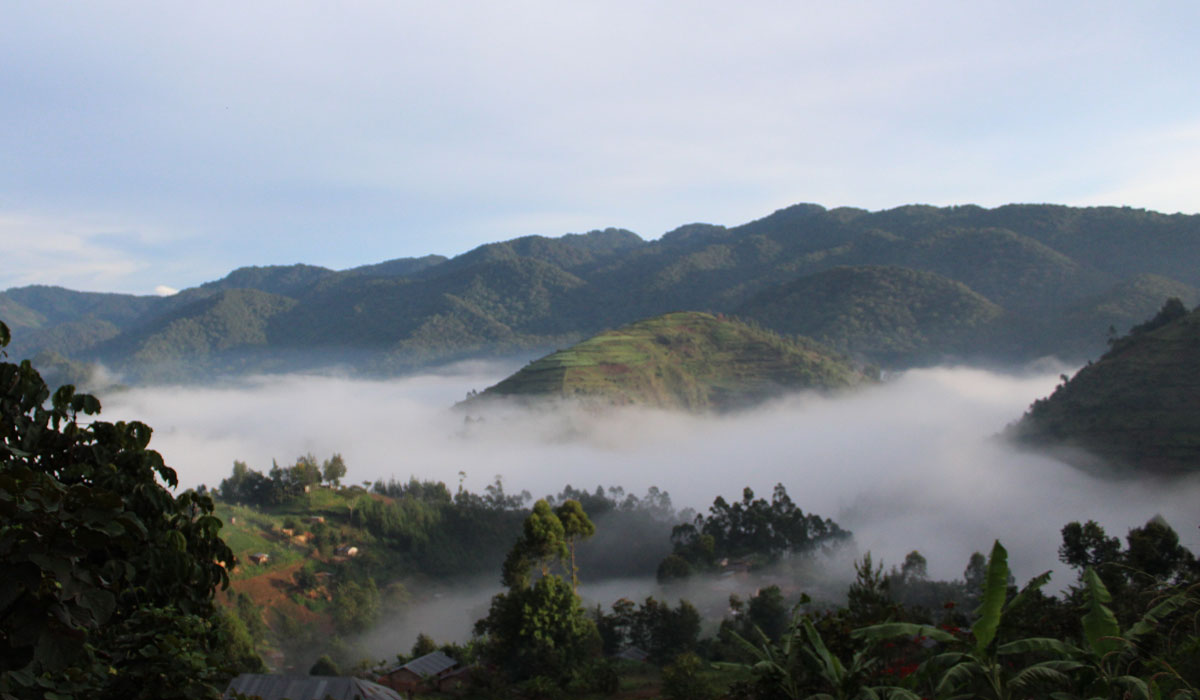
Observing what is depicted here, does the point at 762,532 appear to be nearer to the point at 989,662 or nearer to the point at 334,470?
the point at 334,470

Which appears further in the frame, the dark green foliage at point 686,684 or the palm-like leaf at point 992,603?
the dark green foliage at point 686,684

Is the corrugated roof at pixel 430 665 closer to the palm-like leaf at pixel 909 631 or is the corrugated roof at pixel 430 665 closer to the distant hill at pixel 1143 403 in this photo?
the palm-like leaf at pixel 909 631

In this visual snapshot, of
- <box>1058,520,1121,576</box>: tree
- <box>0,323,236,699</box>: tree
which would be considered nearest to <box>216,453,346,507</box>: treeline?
<box>1058,520,1121,576</box>: tree

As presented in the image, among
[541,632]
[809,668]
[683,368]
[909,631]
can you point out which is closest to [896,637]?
[809,668]

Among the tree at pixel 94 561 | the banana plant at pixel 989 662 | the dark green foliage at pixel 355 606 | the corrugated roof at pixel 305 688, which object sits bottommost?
the dark green foliage at pixel 355 606

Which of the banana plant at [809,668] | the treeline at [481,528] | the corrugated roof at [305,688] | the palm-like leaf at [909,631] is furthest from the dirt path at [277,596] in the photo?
the palm-like leaf at [909,631]

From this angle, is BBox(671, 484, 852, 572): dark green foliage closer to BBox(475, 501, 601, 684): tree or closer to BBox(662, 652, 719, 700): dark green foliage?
BBox(475, 501, 601, 684): tree

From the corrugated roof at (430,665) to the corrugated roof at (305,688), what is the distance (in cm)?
1390

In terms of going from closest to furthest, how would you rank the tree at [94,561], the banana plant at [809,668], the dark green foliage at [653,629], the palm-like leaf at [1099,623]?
the tree at [94,561]
the palm-like leaf at [1099,623]
the banana plant at [809,668]
the dark green foliage at [653,629]

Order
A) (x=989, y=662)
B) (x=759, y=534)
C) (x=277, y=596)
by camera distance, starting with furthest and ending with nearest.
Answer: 1. (x=759, y=534)
2. (x=277, y=596)
3. (x=989, y=662)

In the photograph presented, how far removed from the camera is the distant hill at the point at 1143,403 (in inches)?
2709

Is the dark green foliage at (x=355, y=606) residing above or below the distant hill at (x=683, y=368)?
below

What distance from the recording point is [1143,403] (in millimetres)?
72812

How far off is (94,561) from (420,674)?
30.1 meters
